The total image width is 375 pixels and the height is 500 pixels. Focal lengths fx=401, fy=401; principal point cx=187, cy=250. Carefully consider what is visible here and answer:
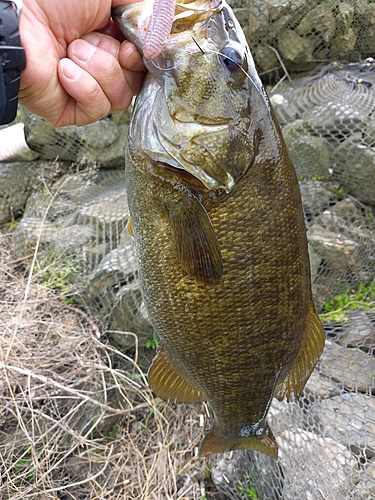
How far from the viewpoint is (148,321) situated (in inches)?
130

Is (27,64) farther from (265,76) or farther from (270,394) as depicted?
(265,76)

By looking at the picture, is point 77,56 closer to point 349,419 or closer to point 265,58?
point 349,419

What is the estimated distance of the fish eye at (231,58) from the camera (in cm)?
121

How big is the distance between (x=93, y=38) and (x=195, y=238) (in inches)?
32.1

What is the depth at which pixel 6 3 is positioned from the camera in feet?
4.29

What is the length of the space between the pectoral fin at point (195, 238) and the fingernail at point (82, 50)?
2.00 ft

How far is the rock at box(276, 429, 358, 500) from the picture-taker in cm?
223

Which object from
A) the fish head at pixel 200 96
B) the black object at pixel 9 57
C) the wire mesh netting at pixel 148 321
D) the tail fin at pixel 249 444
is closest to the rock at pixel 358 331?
the wire mesh netting at pixel 148 321

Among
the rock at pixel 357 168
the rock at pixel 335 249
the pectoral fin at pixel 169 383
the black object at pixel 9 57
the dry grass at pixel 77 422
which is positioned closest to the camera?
the black object at pixel 9 57

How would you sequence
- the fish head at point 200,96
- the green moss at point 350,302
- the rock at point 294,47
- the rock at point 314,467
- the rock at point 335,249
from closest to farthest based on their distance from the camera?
the fish head at point 200,96 < the rock at point 314,467 < the green moss at point 350,302 < the rock at point 335,249 < the rock at point 294,47

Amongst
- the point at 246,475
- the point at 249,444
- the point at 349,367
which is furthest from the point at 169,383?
the point at 349,367

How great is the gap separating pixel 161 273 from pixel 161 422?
2.00 m

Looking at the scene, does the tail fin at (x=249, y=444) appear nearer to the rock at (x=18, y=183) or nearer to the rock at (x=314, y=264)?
the rock at (x=314, y=264)

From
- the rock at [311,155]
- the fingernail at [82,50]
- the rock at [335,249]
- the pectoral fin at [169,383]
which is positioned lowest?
the rock at [335,249]
